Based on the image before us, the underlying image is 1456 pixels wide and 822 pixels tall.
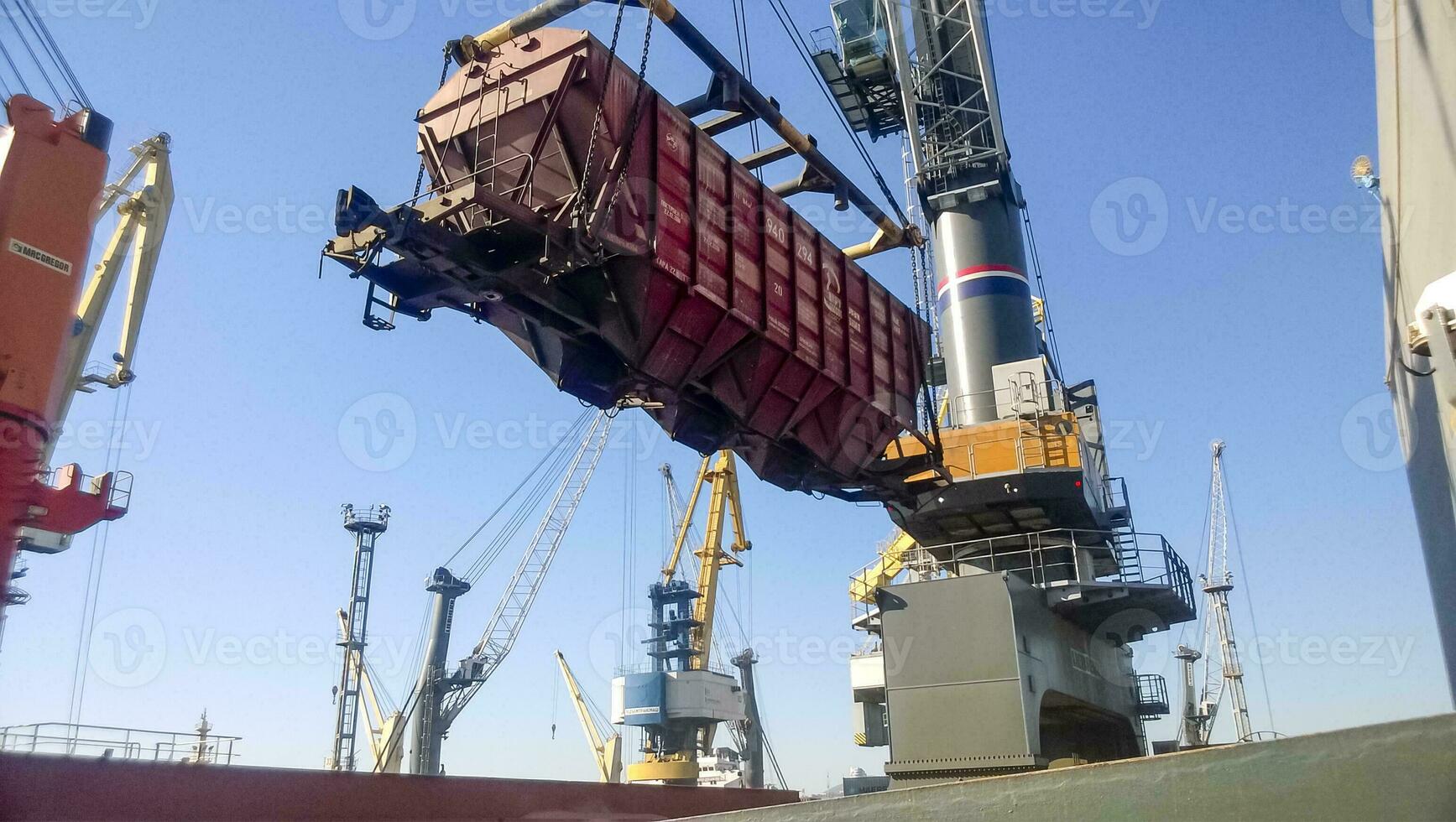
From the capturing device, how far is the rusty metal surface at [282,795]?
22.7 ft

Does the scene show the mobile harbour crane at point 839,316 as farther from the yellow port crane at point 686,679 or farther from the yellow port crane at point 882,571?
the yellow port crane at point 686,679

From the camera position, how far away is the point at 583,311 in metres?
11.1

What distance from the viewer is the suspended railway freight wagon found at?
32.1ft

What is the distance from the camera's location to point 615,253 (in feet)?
33.8

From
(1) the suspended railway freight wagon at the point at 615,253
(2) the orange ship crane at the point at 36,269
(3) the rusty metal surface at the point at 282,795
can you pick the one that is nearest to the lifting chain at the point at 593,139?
(1) the suspended railway freight wagon at the point at 615,253

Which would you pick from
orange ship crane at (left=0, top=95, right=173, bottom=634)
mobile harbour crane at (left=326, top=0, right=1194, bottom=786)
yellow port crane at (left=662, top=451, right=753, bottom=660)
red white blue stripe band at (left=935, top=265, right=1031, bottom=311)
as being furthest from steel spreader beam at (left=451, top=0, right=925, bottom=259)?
yellow port crane at (left=662, top=451, right=753, bottom=660)

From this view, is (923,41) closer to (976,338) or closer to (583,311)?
(976,338)

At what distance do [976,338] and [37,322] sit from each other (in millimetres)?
17471

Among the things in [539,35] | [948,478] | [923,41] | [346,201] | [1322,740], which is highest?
[923,41]

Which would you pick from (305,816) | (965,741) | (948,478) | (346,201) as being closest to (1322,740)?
(305,816)

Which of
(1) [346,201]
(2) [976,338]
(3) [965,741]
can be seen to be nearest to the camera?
(1) [346,201]

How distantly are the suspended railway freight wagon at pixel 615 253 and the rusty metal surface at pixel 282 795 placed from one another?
15.8ft

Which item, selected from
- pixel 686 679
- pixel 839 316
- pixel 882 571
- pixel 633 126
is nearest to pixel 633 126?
pixel 633 126

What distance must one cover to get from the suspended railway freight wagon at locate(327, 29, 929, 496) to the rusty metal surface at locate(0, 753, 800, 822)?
483 centimetres
